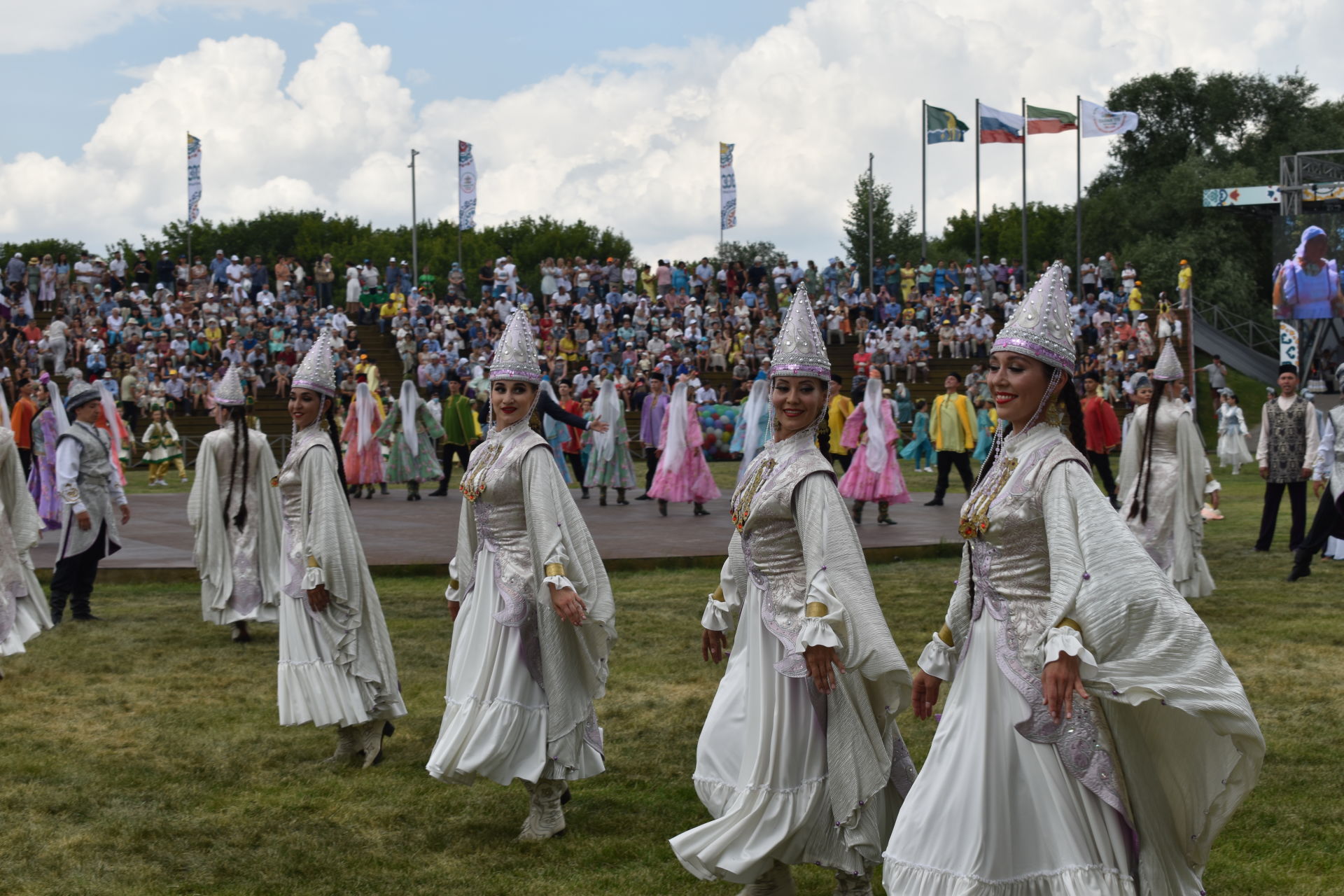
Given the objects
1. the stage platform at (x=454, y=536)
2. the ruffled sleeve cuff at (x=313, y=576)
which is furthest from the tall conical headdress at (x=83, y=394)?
the ruffled sleeve cuff at (x=313, y=576)

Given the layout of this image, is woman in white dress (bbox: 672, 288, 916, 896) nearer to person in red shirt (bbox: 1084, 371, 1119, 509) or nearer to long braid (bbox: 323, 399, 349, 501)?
long braid (bbox: 323, 399, 349, 501)

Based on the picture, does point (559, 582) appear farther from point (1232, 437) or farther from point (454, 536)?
point (1232, 437)

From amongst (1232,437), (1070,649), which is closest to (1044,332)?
(1070,649)

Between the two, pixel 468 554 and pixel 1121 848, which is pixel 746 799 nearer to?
pixel 1121 848

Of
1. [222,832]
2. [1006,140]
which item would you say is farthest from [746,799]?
[1006,140]

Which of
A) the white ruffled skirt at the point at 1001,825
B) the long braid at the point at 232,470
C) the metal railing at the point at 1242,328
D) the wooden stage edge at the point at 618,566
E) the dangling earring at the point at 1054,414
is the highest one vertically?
the metal railing at the point at 1242,328

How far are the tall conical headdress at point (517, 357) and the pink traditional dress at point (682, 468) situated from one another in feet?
41.8

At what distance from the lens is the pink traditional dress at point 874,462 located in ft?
56.5

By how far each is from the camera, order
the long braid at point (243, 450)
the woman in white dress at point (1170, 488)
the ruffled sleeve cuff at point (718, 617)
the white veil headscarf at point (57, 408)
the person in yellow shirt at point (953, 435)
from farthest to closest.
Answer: the person in yellow shirt at point (953, 435) < the white veil headscarf at point (57, 408) < the woman in white dress at point (1170, 488) < the long braid at point (243, 450) < the ruffled sleeve cuff at point (718, 617)

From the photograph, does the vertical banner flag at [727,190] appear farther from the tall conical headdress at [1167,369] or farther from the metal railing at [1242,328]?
the tall conical headdress at [1167,369]

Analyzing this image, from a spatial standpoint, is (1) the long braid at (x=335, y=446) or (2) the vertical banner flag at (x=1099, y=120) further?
(2) the vertical banner flag at (x=1099, y=120)

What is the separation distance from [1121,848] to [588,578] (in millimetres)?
2702

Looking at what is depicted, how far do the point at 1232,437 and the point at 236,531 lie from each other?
21.7 m

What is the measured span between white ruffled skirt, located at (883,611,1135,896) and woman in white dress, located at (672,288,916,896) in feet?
2.24
